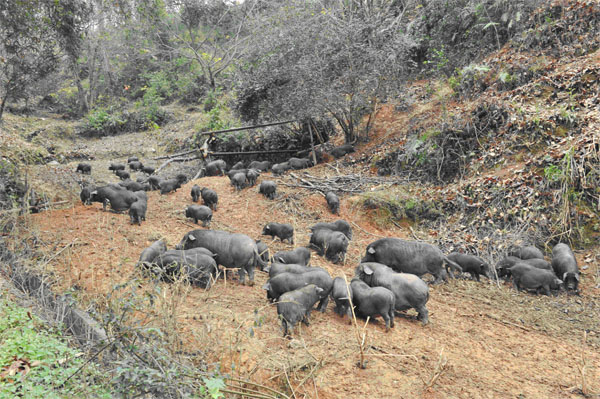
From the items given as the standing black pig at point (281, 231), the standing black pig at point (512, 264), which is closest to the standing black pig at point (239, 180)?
the standing black pig at point (281, 231)

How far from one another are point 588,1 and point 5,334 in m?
15.7

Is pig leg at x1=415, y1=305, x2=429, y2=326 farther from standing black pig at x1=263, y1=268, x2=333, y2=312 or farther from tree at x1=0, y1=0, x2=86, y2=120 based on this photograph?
tree at x1=0, y1=0, x2=86, y2=120

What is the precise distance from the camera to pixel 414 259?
22.7ft

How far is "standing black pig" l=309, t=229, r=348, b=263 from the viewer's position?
757cm

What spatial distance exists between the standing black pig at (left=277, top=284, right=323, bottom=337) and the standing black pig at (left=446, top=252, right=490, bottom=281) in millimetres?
3733

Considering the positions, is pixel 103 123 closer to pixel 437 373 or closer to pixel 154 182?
pixel 154 182

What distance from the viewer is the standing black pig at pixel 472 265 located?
7.12 metres

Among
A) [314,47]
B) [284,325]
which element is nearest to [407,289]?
[284,325]

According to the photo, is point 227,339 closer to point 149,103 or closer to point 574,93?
point 574,93

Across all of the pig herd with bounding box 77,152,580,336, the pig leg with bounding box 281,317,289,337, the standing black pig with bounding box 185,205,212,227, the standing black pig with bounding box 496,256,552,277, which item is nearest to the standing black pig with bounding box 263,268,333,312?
the pig herd with bounding box 77,152,580,336

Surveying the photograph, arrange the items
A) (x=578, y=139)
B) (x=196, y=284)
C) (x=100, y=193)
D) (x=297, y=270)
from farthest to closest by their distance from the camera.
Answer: (x=100, y=193)
(x=578, y=139)
(x=196, y=284)
(x=297, y=270)

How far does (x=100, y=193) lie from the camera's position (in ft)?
30.5

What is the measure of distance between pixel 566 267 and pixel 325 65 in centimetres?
890

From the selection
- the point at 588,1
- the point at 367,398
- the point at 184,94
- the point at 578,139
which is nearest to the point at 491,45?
the point at 588,1
